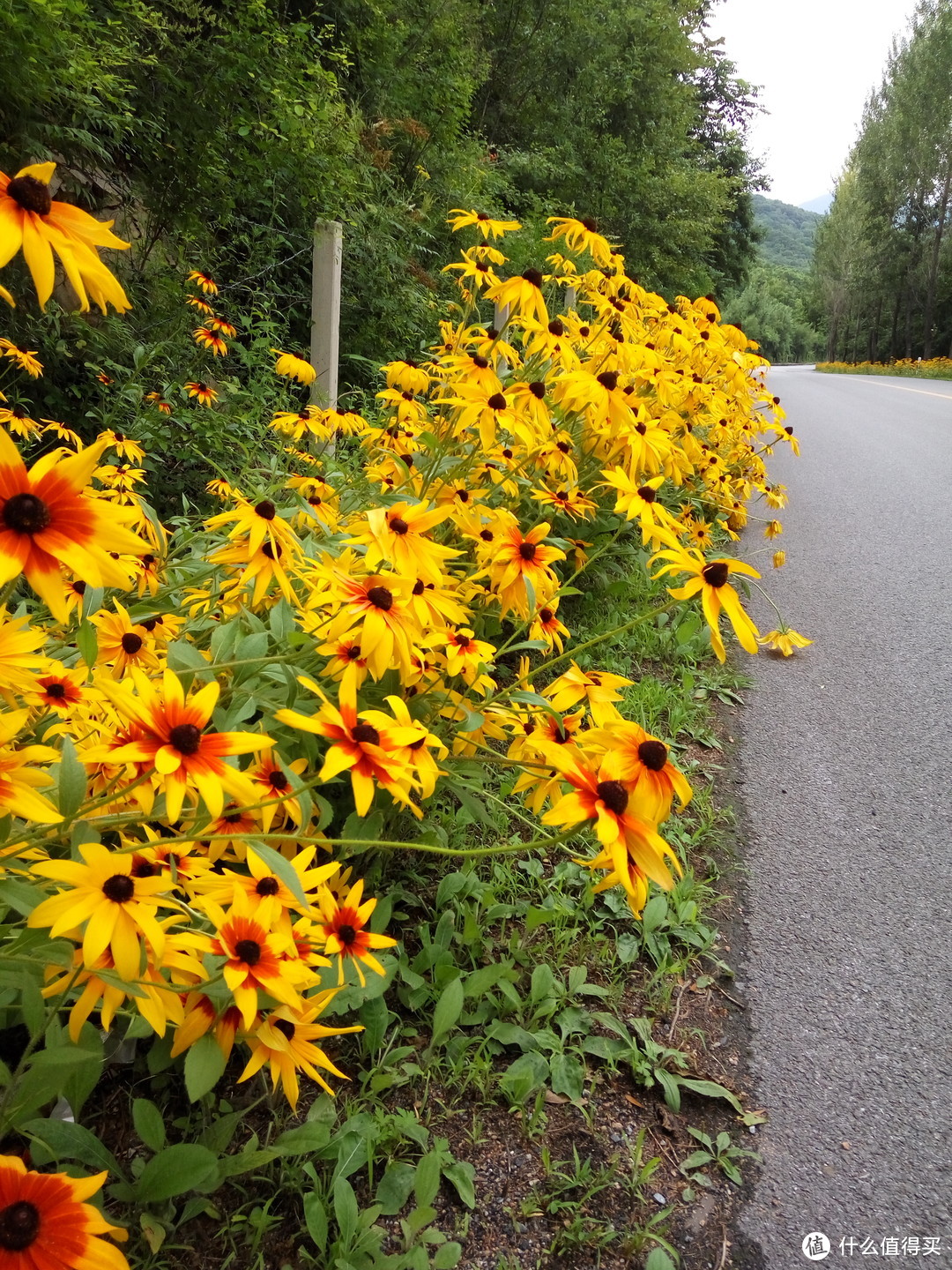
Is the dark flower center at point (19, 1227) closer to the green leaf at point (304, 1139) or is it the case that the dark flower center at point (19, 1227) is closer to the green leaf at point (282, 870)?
the green leaf at point (282, 870)

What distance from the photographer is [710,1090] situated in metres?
1.41

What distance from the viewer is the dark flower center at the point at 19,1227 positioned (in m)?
0.69

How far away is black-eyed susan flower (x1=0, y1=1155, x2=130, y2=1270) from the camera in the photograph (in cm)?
69

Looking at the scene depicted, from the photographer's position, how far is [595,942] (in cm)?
170

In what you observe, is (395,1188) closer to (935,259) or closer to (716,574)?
(716,574)

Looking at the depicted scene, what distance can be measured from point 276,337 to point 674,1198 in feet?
13.8

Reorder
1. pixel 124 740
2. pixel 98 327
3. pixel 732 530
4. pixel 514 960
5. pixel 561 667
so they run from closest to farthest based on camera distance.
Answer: pixel 124 740
pixel 514 960
pixel 561 667
pixel 98 327
pixel 732 530

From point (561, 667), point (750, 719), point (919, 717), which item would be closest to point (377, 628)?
point (561, 667)

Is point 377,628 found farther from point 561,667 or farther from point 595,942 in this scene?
point 561,667

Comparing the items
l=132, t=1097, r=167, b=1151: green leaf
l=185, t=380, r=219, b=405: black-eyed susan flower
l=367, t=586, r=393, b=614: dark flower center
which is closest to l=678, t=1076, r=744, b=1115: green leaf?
l=132, t=1097, r=167, b=1151: green leaf

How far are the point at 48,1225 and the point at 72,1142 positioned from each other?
39cm

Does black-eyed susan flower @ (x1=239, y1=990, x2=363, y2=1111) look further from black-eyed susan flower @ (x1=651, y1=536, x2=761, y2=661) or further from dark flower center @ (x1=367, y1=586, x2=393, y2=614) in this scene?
black-eyed susan flower @ (x1=651, y1=536, x2=761, y2=661)

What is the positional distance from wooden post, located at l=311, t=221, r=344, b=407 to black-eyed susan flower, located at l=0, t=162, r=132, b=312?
3264mm

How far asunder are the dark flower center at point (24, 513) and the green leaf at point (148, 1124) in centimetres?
81
